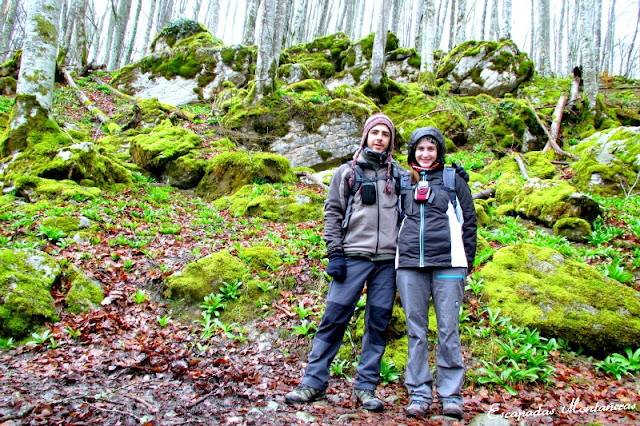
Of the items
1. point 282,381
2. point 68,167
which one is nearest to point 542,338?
point 282,381

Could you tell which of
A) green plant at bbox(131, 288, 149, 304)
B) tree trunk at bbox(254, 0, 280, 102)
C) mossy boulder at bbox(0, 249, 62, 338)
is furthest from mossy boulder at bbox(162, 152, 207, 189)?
green plant at bbox(131, 288, 149, 304)

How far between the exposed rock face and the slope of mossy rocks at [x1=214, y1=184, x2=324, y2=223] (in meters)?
14.8

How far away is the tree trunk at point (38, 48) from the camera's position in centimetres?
776

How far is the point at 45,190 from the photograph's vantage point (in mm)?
7125

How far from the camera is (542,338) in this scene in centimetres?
402

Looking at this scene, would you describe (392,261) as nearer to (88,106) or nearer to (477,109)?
(477,109)

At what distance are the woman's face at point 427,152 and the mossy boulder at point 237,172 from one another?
22.9ft

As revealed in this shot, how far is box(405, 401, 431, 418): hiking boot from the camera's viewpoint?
2.88 meters

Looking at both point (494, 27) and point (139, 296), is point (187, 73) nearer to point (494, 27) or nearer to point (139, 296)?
point (139, 296)

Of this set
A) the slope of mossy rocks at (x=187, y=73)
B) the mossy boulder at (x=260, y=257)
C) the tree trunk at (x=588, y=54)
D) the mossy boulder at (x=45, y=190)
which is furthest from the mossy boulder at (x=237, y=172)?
the tree trunk at (x=588, y=54)

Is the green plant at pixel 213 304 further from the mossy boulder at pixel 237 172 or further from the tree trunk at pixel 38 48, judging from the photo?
the tree trunk at pixel 38 48

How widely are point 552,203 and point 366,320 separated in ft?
20.1

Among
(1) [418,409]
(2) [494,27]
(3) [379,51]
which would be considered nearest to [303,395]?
(1) [418,409]

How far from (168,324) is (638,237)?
7.73 meters
